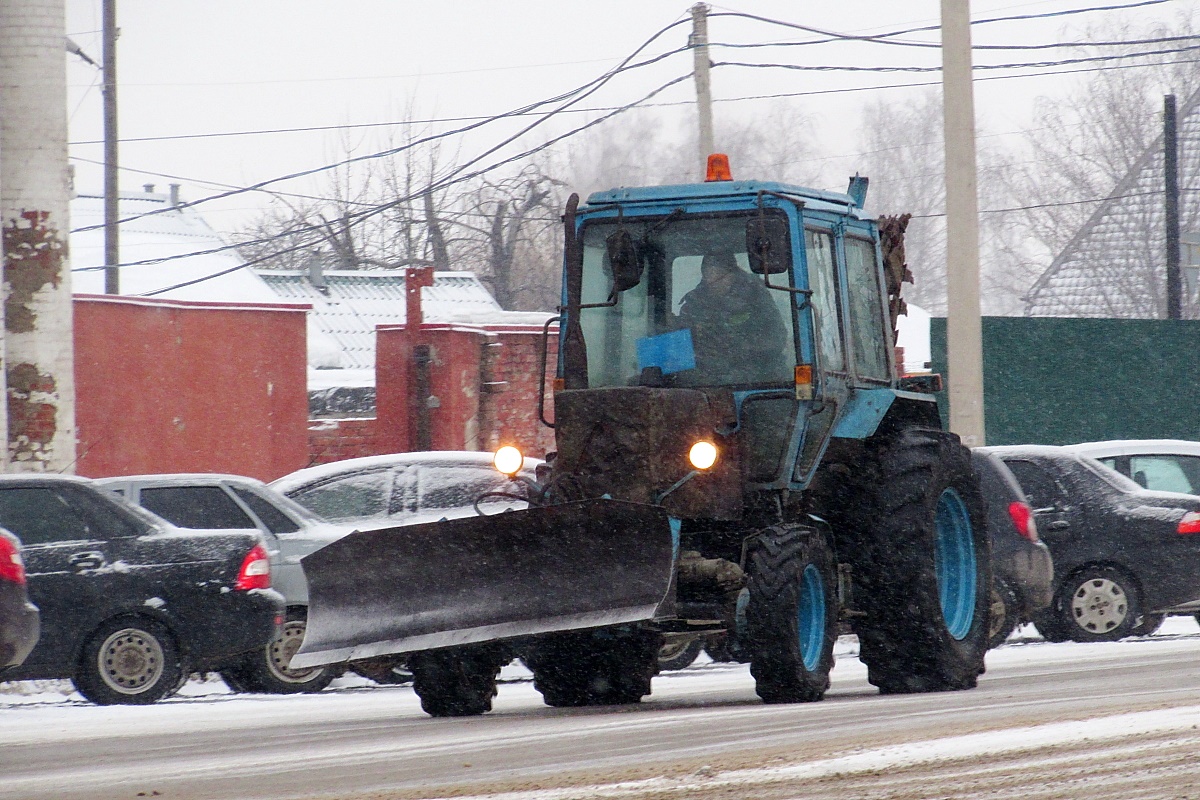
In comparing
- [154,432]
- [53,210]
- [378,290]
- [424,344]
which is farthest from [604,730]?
[378,290]

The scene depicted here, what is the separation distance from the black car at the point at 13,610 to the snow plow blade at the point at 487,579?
2.01 meters

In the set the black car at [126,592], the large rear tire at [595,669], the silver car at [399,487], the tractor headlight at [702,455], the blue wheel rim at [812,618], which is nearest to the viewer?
the tractor headlight at [702,455]

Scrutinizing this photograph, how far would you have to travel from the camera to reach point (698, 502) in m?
8.40

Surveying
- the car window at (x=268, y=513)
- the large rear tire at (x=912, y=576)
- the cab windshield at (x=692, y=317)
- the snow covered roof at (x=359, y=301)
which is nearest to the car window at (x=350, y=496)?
the car window at (x=268, y=513)

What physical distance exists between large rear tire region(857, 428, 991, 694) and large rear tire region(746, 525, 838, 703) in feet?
2.26

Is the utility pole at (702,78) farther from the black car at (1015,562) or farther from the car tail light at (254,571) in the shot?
the car tail light at (254,571)

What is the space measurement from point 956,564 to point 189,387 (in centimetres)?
1032

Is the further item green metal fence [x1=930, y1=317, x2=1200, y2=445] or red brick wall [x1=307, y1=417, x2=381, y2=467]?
green metal fence [x1=930, y1=317, x2=1200, y2=445]

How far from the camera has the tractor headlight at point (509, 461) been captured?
354 inches

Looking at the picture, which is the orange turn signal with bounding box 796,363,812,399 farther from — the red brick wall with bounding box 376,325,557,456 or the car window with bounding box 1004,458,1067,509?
the red brick wall with bounding box 376,325,557,456

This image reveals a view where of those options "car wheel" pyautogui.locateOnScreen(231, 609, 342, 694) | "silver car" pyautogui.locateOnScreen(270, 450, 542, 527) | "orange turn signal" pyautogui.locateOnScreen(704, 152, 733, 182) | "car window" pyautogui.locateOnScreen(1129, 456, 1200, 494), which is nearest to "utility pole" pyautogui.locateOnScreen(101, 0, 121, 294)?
"silver car" pyautogui.locateOnScreen(270, 450, 542, 527)

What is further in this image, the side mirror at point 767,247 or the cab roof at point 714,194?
the cab roof at point 714,194

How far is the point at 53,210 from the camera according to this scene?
13273 millimetres

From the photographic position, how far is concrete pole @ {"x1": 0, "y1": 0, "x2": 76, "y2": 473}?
1311 centimetres
